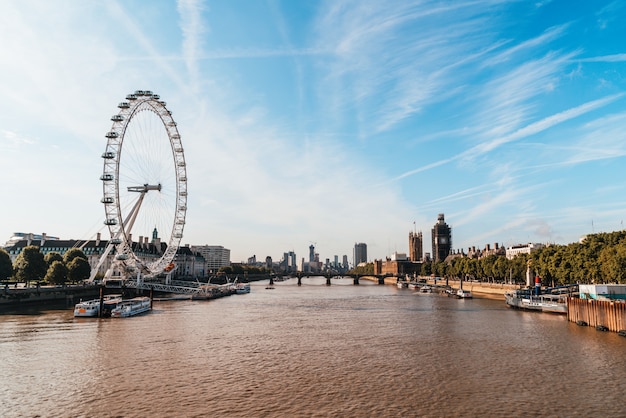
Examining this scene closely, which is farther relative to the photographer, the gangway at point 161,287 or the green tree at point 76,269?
the gangway at point 161,287

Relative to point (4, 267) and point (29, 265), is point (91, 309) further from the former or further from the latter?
point (29, 265)

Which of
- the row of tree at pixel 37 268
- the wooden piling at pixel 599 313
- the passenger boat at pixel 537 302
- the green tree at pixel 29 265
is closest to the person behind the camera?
the wooden piling at pixel 599 313

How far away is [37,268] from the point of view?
318 ft

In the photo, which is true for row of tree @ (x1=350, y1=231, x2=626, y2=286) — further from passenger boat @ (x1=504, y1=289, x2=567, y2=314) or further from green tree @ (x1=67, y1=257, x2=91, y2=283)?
green tree @ (x1=67, y1=257, x2=91, y2=283)

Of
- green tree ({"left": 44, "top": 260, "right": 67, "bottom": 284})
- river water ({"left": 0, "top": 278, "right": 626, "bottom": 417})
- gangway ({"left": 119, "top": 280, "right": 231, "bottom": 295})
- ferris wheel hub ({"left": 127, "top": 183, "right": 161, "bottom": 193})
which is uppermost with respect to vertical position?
ferris wheel hub ({"left": 127, "top": 183, "right": 161, "bottom": 193})

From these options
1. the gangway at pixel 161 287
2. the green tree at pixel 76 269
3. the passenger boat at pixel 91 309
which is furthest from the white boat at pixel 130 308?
the green tree at pixel 76 269

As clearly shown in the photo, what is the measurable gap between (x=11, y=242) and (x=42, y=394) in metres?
183

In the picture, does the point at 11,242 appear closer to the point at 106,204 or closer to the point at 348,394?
the point at 106,204

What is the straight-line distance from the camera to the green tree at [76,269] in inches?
4171

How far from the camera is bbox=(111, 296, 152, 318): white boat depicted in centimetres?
7264

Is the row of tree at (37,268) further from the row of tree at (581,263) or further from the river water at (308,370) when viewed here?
the row of tree at (581,263)

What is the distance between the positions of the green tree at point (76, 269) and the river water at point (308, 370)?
45.2 metres

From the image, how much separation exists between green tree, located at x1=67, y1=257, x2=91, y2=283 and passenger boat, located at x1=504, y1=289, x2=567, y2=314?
93.2 metres

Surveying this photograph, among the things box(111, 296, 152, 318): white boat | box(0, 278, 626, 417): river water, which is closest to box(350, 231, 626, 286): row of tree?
box(0, 278, 626, 417): river water
